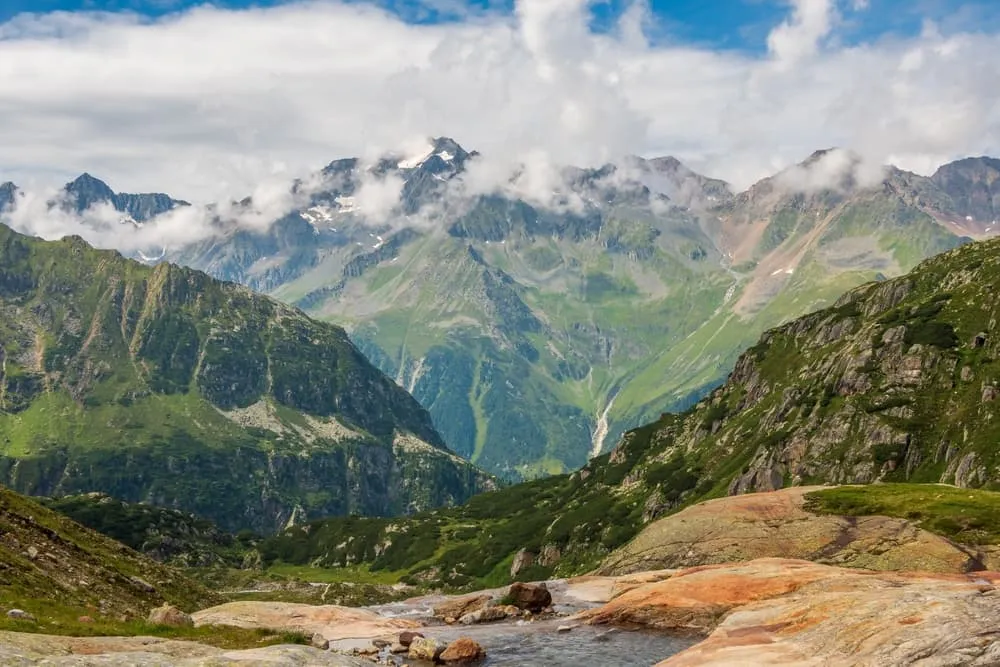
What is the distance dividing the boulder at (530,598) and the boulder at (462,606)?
3601mm

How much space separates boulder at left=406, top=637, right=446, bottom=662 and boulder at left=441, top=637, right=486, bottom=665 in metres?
0.91

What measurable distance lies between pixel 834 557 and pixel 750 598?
2852 cm

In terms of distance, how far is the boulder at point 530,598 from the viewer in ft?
289

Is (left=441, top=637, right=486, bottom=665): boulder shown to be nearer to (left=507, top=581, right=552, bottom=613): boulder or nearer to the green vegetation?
(left=507, top=581, right=552, bottom=613): boulder

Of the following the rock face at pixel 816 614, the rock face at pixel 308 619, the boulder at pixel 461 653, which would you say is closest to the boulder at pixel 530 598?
the rock face at pixel 816 614

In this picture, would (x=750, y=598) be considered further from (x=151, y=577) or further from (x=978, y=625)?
(x=151, y=577)

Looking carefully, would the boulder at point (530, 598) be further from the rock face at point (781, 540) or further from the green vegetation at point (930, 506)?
the green vegetation at point (930, 506)

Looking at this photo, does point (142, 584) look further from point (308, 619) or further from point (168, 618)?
point (168, 618)

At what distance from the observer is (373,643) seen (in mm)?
71188

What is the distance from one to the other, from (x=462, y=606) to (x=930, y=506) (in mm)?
64888

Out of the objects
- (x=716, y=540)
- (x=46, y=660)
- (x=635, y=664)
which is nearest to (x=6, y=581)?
(x=46, y=660)

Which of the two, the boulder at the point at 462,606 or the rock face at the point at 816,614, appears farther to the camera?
the boulder at the point at 462,606

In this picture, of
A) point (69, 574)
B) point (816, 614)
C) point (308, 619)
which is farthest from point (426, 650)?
point (69, 574)

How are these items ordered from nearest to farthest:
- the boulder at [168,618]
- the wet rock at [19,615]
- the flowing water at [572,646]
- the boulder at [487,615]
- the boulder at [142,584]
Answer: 1. the wet rock at [19,615]
2. the boulder at [168,618]
3. the flowing water at [572,646]
4. the boulder at [142,584]
5. the boulder at [487,615]
